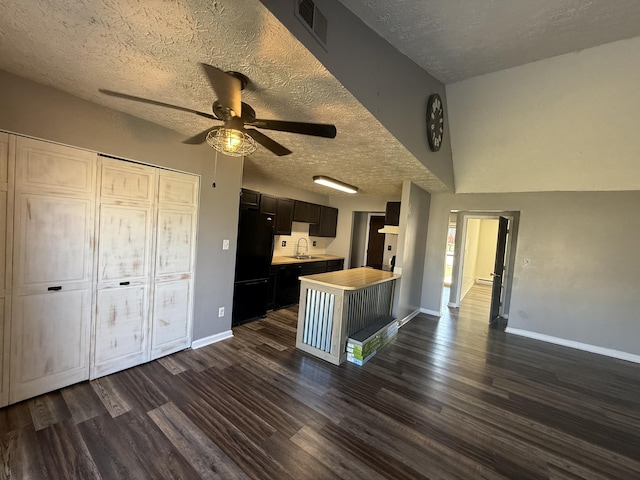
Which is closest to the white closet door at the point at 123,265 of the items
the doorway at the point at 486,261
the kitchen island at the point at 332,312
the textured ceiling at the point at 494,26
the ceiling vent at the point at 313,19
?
the kitchen island at the point at 332,312

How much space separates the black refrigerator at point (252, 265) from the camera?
3.62 metres

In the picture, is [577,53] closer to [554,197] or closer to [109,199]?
[554,197]

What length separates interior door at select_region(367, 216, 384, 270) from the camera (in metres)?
6.58

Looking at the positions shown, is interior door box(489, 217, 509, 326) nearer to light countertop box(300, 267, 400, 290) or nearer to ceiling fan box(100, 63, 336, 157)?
light countertop box(300, 267, 400, 290)

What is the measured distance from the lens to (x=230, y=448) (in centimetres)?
172

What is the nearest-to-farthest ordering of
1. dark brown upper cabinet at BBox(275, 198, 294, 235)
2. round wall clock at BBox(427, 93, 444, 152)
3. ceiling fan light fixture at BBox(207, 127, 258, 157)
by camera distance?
1. ceiling fan light fixture at BBox(207, 127, 258, 157)
2. round wall clock at BBox(427, 93, 444, 152)
3. dark brown upper cabinet at BBox(275, 198, 294, 235)

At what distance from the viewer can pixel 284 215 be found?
4.92m

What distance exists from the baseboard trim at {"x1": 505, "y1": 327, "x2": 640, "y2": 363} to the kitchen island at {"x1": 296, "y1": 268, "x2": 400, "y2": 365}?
2931 millimetres

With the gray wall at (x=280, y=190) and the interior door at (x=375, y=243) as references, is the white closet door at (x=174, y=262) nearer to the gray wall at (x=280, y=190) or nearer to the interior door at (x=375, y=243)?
the gray wall at (x=280, y=190)

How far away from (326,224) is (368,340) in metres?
3.46

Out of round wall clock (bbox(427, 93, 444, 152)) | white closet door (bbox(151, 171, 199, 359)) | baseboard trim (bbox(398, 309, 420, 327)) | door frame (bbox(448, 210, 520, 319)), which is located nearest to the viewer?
white closet door (bbox(151, 171, 199, 359))

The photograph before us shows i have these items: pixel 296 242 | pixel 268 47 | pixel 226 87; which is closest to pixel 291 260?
pixel 296 242

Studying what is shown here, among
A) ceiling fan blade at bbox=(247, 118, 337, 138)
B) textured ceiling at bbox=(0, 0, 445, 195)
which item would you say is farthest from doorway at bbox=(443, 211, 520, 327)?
ceiling fan blade at bbox=(247, 118, 337, 138)

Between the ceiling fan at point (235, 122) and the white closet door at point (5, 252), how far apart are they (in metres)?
1.05
